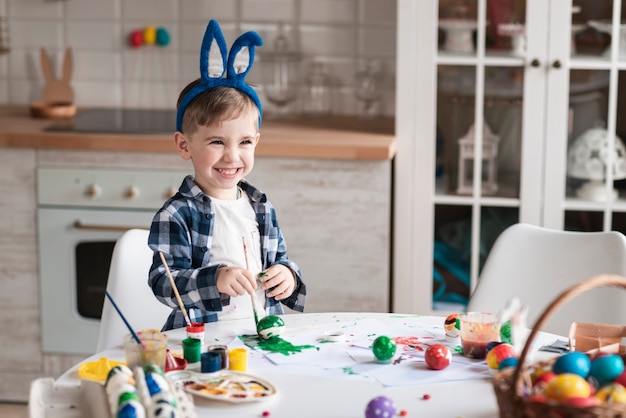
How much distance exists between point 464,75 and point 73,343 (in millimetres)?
1575

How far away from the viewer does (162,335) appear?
1624 millimetres

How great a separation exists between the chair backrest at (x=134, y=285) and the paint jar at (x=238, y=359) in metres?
0.58

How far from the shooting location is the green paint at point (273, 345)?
5.77 ft

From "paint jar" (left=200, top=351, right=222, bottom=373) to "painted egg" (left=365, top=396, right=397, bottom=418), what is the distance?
0.99 ft

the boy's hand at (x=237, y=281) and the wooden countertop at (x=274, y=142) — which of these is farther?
the wooden countertop at (x=274, y=142)

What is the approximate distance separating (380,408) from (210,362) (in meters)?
0.33

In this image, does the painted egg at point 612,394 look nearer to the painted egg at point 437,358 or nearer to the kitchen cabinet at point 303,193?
the painted egg at point 437,358

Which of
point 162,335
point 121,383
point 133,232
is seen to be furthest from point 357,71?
point 121,383

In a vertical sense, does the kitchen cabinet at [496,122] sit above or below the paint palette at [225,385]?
above

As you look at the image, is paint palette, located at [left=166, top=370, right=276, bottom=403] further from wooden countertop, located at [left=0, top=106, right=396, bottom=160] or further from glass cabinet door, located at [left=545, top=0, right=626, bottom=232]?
glass cabinet door, located at [left=545, top=0, right=626, bottom=232]

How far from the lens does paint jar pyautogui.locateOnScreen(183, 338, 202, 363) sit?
1675mm

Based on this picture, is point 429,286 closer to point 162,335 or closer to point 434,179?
point 434,179

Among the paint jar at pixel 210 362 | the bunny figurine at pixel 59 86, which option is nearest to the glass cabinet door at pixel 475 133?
the bunny figurine at pixel 59 86

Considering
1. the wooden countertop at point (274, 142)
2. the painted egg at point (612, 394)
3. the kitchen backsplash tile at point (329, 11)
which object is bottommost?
the painted egg at point (612, 394)
